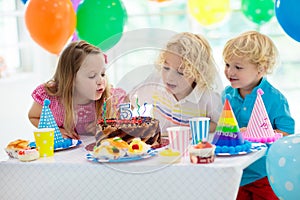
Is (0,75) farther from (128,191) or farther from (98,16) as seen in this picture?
(128,191)

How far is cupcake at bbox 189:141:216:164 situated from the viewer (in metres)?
1.31

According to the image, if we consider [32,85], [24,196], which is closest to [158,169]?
[24,196]

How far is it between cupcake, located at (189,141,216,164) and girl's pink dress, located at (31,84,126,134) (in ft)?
1.06

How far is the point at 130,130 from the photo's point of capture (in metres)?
1.48

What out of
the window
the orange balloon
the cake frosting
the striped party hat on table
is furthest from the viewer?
the window

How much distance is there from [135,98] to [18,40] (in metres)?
2.38

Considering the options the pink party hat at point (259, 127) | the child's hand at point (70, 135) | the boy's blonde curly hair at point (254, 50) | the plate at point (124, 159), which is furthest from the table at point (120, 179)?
the boy's blonde curly hair at point (254, 50)

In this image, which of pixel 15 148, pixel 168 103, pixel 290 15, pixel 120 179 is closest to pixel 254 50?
pixel 290 15

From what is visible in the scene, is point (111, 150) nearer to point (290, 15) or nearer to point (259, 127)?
point (259, 127)

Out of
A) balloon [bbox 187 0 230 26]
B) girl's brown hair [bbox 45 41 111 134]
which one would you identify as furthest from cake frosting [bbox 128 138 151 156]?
balloon [bbox 187 0 230 26]

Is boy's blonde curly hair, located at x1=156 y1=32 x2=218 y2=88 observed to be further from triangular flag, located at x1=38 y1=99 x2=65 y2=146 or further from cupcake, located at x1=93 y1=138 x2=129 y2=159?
triangular flag, located at x1=38 y1=99 x2=65 y2=146

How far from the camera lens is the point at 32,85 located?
3.61 m

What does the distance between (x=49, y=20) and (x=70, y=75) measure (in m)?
0.68

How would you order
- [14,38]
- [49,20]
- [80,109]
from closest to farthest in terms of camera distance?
[80,109] → [49,20] → [14,38]
